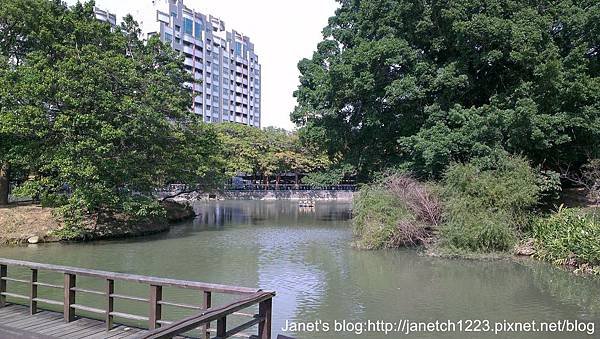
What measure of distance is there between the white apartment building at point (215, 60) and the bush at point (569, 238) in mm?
63888

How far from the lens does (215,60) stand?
88.1m

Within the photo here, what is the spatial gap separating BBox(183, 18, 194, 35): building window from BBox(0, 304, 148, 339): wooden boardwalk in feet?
259

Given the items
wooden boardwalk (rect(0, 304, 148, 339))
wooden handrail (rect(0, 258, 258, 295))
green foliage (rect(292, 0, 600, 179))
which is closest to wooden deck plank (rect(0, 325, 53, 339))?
Answer: wooden boardwalk (rect(0, 304, 148, 339))

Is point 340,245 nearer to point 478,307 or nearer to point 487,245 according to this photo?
point 487,245

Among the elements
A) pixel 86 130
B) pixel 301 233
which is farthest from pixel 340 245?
pixel 86 130

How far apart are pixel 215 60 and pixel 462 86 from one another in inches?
2921

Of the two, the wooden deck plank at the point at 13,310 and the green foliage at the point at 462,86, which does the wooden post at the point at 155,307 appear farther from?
the green foliage at the point at 462,86

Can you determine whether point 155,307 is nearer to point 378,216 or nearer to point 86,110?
point 378,216

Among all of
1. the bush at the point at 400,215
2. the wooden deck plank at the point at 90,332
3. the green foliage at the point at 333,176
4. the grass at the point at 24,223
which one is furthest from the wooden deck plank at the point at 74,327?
the green foliage at the point at 333,176

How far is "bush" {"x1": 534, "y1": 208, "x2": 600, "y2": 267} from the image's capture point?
13.7 metres

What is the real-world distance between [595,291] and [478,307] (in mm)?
3403

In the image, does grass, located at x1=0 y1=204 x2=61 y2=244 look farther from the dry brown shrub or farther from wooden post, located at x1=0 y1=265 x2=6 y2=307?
the dry brown shrub

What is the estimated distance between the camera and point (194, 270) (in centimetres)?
1504

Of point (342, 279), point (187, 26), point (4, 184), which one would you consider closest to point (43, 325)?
point (342, 279)
